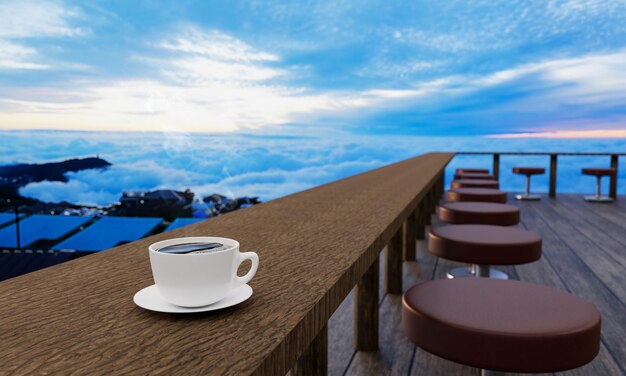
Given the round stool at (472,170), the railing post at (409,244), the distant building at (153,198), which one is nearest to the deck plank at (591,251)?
the round stool at (472,170)

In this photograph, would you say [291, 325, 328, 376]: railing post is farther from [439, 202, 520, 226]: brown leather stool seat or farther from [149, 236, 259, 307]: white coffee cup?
[439, 202, 520, 226]: brown leather stool seat

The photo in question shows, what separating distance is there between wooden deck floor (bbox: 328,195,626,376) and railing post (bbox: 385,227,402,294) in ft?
0.20

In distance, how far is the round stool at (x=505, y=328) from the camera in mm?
1025

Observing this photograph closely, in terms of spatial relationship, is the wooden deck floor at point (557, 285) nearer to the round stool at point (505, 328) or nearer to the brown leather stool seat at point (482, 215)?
the brown leather stool seat at point (482, 215)

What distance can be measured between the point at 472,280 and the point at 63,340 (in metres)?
1.14

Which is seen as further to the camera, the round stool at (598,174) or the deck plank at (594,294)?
the round stool at (598,174)

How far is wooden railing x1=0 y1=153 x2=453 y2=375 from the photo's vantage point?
0.49 m

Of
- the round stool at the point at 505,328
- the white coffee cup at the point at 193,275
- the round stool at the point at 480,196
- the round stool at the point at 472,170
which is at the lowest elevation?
the round stool at the point at 472,170

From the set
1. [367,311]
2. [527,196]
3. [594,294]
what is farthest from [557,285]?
[527,196]

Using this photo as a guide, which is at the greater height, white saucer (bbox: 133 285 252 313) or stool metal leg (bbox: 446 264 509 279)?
white saucer (bbox: 133 285 252 313)

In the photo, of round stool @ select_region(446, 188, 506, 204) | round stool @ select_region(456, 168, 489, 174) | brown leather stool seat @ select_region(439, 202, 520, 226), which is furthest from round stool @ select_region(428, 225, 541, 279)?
round stool @ select_region(456, 168, 489, 174)

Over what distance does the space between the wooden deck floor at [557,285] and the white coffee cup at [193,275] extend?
1536 mm

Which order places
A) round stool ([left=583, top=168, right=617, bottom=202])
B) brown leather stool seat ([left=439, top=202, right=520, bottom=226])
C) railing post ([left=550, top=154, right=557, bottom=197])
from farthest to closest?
railing post ([left=550, top=154, right=557, bottom=197]), round stool ([left=583, top=168, right=617, bottom=202]), brown leather stool seat ([left=439, top=202, right=520, bottom=226])

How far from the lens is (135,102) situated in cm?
1264
